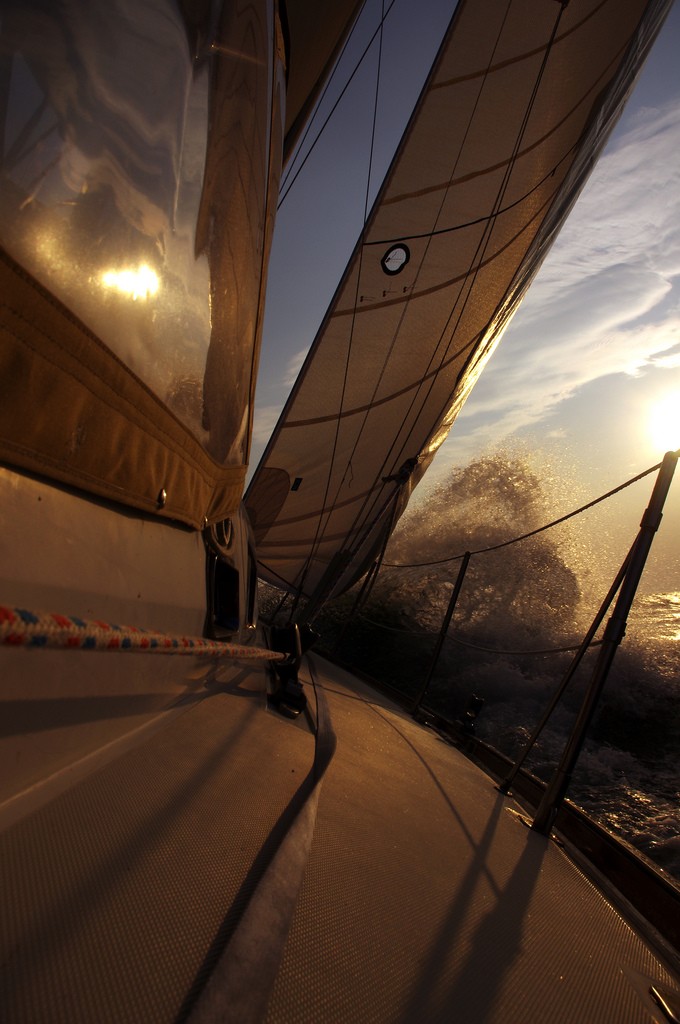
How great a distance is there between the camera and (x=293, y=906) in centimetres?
88

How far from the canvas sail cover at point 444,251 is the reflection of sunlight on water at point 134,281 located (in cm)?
546

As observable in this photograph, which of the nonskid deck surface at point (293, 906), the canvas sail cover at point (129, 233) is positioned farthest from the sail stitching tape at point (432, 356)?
the nonskid deck surface at point (293, 906)

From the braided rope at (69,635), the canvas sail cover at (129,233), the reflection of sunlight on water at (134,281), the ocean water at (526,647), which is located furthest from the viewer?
the ocean water at (526,647)

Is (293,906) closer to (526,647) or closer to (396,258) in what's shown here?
(396,258)

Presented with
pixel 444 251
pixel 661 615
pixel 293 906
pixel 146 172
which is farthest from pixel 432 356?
pixel 661 615

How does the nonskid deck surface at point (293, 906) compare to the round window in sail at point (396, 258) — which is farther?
the round window in sail at point (396, 258)

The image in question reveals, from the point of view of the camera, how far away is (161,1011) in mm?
605

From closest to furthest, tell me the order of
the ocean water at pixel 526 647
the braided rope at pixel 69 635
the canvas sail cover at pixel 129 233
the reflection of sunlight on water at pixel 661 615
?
1. the braided rope at pixel 69 635
2. the canvas sail cover at pixel 129 233
3. the ocean water at pixel 526 647
4. the reflection of sunlight on water at pixel 661 615

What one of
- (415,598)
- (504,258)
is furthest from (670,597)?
(504,258)

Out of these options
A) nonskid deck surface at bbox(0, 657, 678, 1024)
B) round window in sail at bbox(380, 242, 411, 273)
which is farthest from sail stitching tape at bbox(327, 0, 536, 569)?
nonskid deck surface at bbox(0, 657, 678, 1024)

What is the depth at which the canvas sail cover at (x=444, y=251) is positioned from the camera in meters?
5.98

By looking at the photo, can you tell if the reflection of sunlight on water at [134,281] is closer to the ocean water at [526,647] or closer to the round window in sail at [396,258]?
the ocean water at [526,647]

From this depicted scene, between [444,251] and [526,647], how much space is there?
816 cm

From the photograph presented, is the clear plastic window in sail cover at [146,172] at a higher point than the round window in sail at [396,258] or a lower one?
lower
